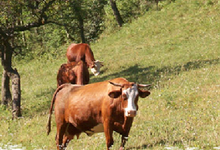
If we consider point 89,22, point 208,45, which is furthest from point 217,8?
point 89,22

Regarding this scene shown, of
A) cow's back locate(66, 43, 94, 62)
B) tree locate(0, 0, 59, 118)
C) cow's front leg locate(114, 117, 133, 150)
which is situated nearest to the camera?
cow's front leg locate(114, 117, 133, 150)

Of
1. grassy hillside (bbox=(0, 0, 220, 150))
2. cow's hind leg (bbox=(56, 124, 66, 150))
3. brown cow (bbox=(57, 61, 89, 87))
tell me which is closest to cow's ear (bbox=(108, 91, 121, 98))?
grassy hillside (bbox=(0, 0, 220, 150))

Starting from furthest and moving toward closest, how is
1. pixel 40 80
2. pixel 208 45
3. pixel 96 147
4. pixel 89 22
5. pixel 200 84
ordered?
1. pixel 89 22
2. pixel 40 80
3. pixel 208 45
4. pixel 200 84
5. pixel 96 147

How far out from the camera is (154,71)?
19.4m

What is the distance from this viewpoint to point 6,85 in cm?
1800

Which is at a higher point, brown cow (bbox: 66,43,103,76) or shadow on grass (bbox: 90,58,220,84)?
brown cow (bbox: 66,43,103,76)

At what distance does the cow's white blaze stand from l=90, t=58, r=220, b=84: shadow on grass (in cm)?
957

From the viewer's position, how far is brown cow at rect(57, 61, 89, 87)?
14.6 metres

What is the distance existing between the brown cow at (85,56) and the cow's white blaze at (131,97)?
12.7 meters

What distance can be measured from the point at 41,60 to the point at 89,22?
408 inches

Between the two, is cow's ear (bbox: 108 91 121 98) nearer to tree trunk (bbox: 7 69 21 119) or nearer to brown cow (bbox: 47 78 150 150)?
brown cow (bbox: 47 78 150 150)

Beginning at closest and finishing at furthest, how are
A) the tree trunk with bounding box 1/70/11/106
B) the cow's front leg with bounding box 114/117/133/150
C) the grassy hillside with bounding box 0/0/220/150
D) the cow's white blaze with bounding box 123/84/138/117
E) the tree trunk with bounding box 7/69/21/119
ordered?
the cow's white blaze with bounding box 123/84/138/117 → the cow's front leg with bounding box 114/117/133/150 → the grassy hillside with bounding box 0/0/220/150 → the tree trunk with bounding box 7/69/21/119 → the tree trunk with bounding box 1/70/11/106

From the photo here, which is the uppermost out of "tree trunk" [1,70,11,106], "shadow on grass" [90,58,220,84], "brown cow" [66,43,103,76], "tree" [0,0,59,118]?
"tree" [0,0,59,118]

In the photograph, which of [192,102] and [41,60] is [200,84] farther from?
[41,60]
